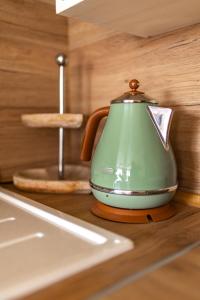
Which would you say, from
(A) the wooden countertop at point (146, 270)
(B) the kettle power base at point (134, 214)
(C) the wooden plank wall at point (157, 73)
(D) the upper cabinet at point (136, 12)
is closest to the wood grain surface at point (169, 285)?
(A) the wooden countertop at point (146, 270)

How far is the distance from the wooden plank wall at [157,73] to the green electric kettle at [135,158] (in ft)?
0.41

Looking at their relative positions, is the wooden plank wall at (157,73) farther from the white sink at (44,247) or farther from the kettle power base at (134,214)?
the white sink at (44,247)

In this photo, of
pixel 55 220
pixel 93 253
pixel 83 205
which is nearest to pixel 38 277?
pixel 93 253

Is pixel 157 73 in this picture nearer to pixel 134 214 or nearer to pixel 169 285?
pixel 134 214

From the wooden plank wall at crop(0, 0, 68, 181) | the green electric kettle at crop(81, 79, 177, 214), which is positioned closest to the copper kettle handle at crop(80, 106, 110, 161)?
the green electric kettle at crop(81, 79, 177, 214)

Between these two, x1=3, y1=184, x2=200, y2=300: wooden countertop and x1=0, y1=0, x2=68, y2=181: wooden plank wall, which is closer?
x1=3, y1=184, x2=200, y2=300: wooden countertop

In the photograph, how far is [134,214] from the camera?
547 mm

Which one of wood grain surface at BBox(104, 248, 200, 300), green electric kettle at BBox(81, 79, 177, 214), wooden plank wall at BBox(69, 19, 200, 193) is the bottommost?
wood grain surface at BBox(104, 248, 200, 300)

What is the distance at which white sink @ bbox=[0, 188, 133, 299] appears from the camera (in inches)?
13.4

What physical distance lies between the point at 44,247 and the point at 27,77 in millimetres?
615

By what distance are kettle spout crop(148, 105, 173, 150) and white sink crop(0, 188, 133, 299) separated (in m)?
0.22

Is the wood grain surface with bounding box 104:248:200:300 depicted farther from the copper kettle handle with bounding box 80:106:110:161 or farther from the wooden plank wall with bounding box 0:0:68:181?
the wooden plank wall with bounding box 0:0:68:181

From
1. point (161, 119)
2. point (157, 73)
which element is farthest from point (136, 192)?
point (157, 73)

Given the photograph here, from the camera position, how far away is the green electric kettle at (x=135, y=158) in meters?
0.53
